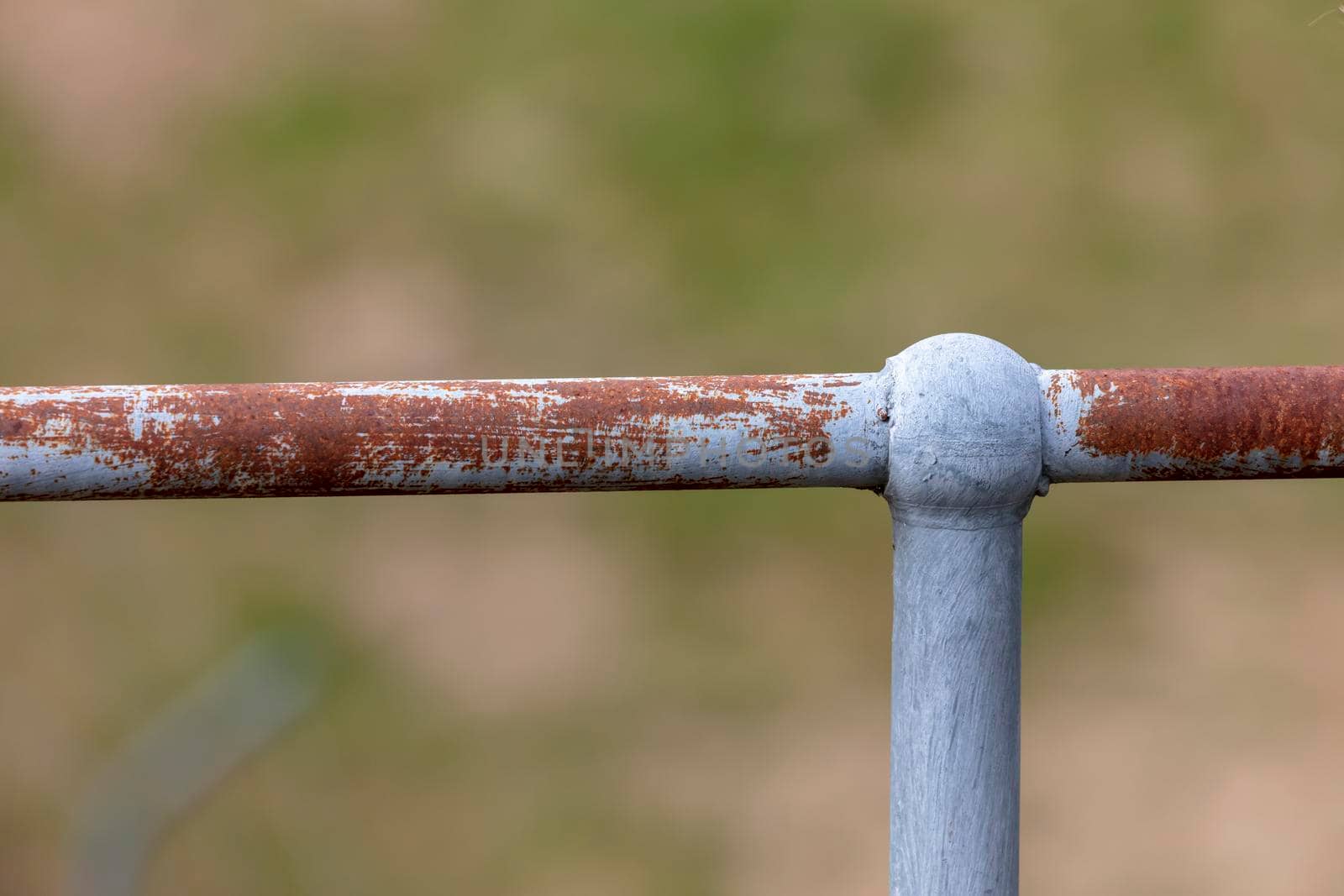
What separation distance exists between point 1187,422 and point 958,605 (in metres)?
0.11

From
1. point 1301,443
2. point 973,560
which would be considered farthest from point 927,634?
point 1301,443

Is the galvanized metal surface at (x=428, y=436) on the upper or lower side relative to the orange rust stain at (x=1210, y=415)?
lower

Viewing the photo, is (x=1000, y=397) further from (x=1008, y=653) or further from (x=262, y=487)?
(x=262, y=487)

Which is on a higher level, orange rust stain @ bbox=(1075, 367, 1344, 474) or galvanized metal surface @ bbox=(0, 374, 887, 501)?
orange rust stain @ bbox=(1075, 367, 1344, 474)

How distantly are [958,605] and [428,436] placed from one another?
0.67ft

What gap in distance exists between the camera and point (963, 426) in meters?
0.43

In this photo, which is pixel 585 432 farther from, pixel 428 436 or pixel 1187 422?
pixel 1187 422

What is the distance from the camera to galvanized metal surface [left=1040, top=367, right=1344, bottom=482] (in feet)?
1.42

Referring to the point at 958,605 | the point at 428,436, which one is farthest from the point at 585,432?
the point at 958,605

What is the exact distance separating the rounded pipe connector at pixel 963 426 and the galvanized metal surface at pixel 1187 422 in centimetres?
1

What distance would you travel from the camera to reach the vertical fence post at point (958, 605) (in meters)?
0.43

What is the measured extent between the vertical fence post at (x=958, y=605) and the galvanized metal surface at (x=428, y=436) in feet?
0.07

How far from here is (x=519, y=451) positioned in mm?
418

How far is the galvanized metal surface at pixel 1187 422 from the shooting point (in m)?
0.43
